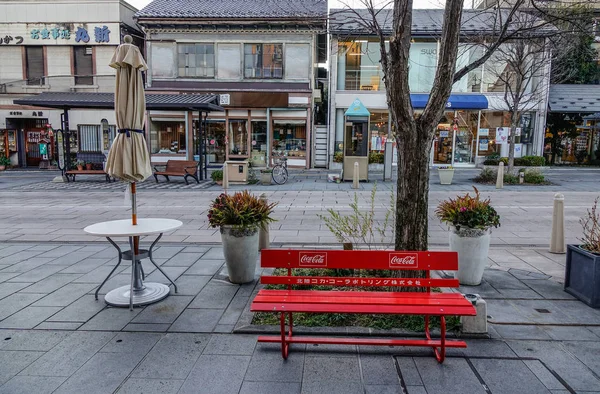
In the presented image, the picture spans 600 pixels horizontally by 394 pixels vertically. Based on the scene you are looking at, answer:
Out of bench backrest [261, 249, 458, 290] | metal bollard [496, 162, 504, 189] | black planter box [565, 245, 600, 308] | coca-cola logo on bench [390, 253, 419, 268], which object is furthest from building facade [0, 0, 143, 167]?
black planter box [565, 245, 600, 308]

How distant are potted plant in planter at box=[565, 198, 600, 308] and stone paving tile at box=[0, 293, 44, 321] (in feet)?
21.2

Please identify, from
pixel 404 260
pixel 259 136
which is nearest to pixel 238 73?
pixel 259 136

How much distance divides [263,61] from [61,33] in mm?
11818

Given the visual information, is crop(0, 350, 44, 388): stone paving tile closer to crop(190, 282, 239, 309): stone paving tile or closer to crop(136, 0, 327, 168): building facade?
crop(190, 282, 239, 309): stone paving tile

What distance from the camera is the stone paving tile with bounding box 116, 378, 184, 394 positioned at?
130 inches

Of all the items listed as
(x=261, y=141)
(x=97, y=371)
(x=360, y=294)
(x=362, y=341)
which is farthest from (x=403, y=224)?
(x=261, y=141)

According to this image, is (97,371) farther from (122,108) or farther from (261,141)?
(261,141)

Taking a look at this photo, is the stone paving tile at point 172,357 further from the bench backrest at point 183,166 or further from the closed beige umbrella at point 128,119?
the bench backrest at point 183,166

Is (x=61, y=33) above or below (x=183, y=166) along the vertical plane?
above

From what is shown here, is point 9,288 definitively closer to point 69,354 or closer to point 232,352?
point 69,354

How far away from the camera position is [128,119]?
199 inches

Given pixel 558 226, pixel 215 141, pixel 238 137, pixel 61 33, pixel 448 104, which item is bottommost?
pixel 558 226

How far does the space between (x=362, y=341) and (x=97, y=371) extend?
2211mm

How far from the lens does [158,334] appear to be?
14.1 ft
